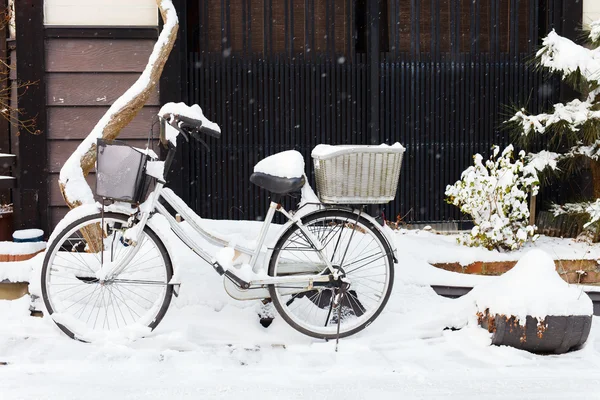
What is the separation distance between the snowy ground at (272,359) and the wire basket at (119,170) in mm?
915

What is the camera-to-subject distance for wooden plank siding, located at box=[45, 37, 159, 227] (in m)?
7.04

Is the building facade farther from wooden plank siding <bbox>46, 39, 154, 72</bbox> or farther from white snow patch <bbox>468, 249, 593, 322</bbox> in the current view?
white snow patch <bbox>468, 249, 593, 322</bbox>

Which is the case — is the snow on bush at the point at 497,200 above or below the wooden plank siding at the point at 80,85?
below

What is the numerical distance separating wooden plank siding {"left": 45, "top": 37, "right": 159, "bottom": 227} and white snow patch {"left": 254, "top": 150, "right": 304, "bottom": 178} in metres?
3.00

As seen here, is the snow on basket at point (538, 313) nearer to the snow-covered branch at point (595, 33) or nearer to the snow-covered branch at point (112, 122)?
the snow-covered branch at point (595, 33)

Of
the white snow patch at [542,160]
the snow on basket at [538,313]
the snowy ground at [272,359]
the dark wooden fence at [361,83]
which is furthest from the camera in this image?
the dark wooden fence at [361,83]

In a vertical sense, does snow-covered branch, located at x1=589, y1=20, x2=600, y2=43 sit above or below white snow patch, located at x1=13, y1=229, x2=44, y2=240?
above

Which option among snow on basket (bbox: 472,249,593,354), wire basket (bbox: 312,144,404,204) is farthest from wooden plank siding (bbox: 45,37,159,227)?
snow on basket (bbox: 472,249,593,354)

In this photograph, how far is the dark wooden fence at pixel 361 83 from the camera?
7219 mm

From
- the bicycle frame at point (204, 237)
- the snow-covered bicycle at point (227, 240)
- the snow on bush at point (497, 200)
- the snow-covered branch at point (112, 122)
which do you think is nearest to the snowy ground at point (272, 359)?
the snow-covered bicycle at point (227, 240)

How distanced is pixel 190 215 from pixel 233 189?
2756 mm

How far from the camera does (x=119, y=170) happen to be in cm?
430

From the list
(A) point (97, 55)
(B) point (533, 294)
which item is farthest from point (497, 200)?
(A) point (97, 55)

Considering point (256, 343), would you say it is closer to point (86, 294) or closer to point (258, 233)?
point (258, 233)
